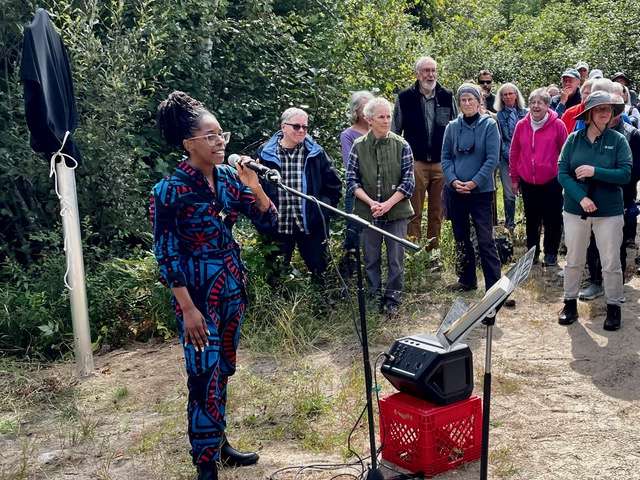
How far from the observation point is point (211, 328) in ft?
12.1

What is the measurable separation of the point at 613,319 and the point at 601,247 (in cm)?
59

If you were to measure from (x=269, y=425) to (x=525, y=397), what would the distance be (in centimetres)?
168

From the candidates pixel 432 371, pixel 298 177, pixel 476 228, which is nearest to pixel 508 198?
pixel 476 228

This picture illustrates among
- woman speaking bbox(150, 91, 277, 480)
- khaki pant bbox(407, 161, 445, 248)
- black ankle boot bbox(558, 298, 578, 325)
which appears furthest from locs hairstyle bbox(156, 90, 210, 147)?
khaki pant bbox(407, 161, 445, 248)

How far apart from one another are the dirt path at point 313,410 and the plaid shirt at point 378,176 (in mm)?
1138

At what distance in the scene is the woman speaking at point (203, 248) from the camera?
11.8ft

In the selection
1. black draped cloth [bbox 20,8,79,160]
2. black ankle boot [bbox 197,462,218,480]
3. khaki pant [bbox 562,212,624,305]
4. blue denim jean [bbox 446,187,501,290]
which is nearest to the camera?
black ankle boot [bbox 197,462,218,480]

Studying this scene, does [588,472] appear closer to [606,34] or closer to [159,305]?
[159,305]

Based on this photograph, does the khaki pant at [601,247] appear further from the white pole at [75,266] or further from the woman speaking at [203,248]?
the white pole at [75,266]

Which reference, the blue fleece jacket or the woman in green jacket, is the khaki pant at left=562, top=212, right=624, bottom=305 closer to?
the woman in green jacket

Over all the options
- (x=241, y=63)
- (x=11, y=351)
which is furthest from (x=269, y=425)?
(x=241, y=63)

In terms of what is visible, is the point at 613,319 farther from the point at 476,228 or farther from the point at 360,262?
the point at 360,262

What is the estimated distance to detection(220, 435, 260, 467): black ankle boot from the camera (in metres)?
4.21

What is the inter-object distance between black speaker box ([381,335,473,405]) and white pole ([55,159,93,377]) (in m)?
2.72
